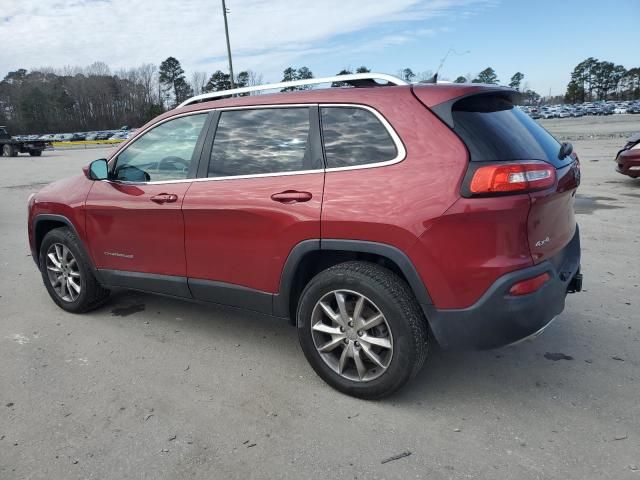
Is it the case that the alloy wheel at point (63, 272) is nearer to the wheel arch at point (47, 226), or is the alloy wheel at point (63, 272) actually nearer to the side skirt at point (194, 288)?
the wheel arch at point (47, 226)

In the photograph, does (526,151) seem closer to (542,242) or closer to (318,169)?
(542,242)

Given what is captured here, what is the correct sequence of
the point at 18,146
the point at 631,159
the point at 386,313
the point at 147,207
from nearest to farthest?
the point at 386,313 → the point at 147,207 → the point at 631,159 → the point at 18,146

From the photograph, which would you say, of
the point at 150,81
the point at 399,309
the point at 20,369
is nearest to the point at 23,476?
the point at 20,369

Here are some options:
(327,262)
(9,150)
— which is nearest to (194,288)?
(327,262)

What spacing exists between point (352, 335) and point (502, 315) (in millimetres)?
858

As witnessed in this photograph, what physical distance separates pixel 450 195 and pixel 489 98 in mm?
771

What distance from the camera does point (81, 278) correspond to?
4352mm

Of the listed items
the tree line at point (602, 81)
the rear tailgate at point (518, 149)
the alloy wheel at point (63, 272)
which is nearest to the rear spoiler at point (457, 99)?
the rear tailgate at point (518, 149)

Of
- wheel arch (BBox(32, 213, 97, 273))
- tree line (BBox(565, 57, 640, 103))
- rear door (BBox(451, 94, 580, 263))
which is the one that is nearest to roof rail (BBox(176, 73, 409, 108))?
rear door (BBox(451, 94, 580, 263))

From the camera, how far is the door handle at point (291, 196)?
2.97m

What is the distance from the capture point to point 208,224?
3.42m

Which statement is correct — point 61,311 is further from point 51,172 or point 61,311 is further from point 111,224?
point 51,172

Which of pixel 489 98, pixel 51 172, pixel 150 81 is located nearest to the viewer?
pixel 489 98

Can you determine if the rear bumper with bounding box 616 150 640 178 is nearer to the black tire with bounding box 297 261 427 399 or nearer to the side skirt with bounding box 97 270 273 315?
the black tire with bounding box 297 261 427 399
